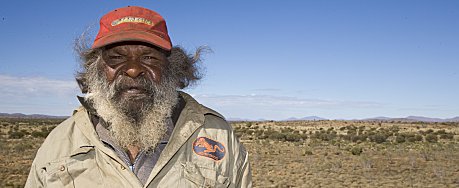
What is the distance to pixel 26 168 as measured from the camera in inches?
652

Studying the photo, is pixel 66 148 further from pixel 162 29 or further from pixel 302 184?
pixel 302 184

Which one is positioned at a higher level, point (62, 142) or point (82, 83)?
point (82, 83)

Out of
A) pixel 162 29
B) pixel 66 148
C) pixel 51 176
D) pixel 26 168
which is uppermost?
pixel 162 29

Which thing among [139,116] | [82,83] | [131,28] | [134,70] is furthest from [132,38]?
[82,83]

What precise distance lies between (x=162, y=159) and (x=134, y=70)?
61cm

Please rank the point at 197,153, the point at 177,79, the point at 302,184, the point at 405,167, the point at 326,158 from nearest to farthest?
the point at 197,153 < the point at 177,79 < the point at 302,184 < the point at 405,167 < the point at 326,158

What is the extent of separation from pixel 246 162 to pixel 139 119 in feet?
2.50

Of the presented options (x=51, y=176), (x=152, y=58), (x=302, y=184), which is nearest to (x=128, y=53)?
(x=152, y=58)

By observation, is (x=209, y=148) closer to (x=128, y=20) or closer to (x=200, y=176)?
(x=200, y=176)

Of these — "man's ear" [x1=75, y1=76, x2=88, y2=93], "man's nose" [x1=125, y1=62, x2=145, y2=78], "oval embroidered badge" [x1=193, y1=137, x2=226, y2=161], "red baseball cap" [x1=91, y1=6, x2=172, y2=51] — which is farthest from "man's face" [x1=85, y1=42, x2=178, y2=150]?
"man's ear" [x1=75, y1=76, x2=88, y2=93]

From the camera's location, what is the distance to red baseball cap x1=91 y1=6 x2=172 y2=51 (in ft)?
8.23

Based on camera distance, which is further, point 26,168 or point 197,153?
point 26,168

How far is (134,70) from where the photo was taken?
2.62 m

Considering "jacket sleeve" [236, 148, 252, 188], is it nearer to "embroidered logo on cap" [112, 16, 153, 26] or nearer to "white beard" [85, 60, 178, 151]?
"white beard" [85, 60, 178, 151]
